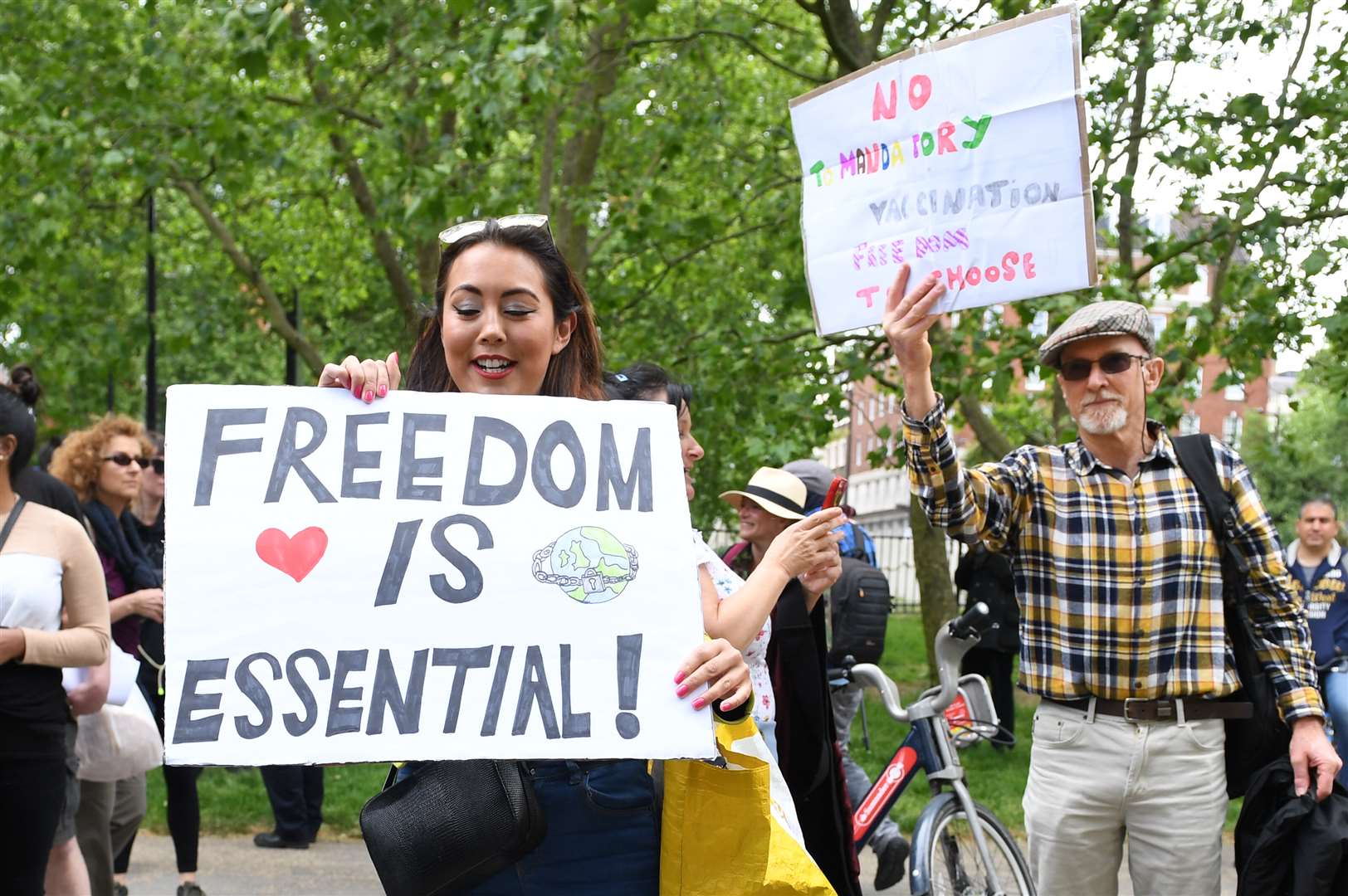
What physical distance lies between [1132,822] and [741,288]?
1440cm

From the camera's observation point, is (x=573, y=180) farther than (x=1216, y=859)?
Yes

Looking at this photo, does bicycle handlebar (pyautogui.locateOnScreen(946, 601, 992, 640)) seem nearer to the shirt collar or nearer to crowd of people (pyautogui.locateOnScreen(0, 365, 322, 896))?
the shirt collar

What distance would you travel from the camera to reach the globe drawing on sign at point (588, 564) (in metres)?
2.32

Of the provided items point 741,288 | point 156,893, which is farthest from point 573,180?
point 156,893

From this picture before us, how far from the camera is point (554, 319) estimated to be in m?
2.59

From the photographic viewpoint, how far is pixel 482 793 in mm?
2254

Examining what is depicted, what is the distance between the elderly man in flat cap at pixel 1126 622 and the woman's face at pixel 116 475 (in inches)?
158

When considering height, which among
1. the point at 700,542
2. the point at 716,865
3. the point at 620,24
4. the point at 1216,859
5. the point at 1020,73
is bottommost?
the point at 1216,859

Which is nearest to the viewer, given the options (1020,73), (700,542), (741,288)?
(700,542)

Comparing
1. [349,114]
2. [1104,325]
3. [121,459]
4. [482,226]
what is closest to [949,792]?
[1104,325]

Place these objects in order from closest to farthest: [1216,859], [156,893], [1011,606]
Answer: [1216,859], [156,893], [1011,606]

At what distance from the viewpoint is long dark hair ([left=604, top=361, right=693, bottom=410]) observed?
3.84 meters

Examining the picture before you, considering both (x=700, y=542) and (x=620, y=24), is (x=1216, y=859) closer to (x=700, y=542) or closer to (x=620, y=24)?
(x=700, y=542)

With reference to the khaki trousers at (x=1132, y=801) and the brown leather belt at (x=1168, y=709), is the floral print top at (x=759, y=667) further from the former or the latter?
the brown leather belt at (x=1168, y=709)
